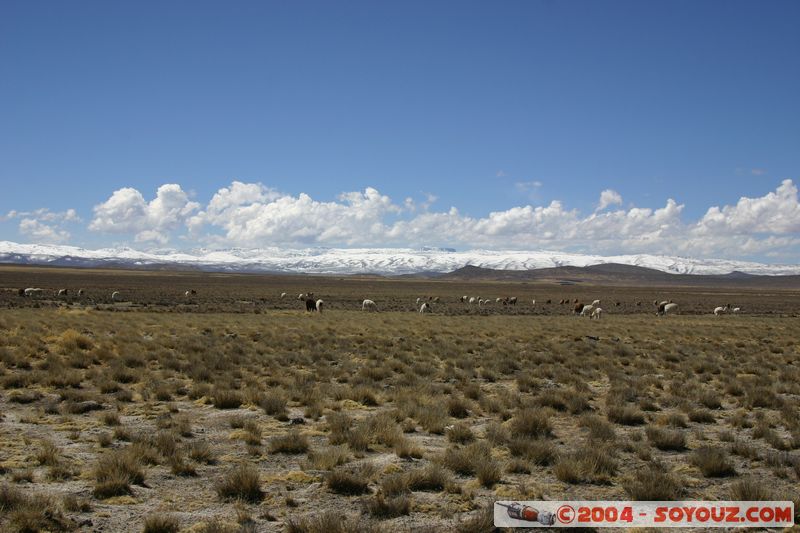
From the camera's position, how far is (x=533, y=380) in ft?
51.1

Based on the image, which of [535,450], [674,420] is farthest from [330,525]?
[674,420]

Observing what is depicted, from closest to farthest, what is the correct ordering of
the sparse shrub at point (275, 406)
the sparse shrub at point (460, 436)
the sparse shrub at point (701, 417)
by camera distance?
the sparse shrub at point (460, 436) → the sparse shrub at point (275, 406) → the sparse shrub at point (701, 417)

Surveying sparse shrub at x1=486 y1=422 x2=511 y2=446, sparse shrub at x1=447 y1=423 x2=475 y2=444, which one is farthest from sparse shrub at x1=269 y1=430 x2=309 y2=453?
sparse shrub at x1=486 y1=422 x2=511 y2=446

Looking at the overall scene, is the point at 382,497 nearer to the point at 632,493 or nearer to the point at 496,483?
the point at 496,483

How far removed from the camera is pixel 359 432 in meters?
9.47

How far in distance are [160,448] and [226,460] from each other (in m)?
0.97

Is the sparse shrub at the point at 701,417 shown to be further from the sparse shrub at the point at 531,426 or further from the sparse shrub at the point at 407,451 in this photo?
the sparse shrub at the point at 407,451

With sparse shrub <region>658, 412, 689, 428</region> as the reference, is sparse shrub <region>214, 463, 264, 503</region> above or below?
above

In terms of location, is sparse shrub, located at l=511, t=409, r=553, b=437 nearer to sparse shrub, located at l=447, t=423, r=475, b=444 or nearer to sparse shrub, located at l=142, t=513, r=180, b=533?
sparse shrub, located at l=447, t=423, r=475, b=444

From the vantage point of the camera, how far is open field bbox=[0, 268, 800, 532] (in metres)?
6.74

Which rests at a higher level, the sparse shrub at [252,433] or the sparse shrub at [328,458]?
the sparse shrub at [328,458]

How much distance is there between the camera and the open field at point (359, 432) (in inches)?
265

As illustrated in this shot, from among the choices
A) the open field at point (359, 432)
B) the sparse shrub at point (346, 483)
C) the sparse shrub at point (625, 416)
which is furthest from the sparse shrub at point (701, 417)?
the sparse shrub at point (346, 483)

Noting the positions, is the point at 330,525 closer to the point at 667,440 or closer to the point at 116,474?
the point at 116,474
